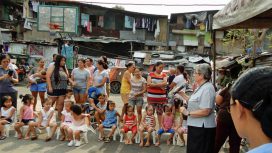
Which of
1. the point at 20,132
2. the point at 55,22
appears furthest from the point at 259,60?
the point at 55,22

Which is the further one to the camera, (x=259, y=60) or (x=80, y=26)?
(x=80, y=26)

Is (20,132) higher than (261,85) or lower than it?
lower

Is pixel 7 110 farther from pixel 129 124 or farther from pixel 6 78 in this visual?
pixel 129 124

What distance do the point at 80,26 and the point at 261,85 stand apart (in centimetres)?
3205

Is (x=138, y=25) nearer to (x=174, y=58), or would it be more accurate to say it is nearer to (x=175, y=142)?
(x=174, y=58)

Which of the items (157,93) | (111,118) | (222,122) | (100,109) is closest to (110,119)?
(111,118)

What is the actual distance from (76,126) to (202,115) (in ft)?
10.6

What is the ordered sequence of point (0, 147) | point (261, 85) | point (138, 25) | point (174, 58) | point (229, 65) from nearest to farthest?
1. point (261, 85)
2. point (0, 147)
3. point (229, 65)
4. point (174, 58)
5. point (138, 25)

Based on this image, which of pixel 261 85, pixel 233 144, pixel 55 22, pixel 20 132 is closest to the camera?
pixel 261 85

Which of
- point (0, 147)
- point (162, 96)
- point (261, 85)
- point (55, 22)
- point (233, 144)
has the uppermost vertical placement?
point (55, 22)

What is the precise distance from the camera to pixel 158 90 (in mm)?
7957

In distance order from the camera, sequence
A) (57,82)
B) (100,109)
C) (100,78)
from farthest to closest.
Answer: (100,78), (57,82), (100,109)

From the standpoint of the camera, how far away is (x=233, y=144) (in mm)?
5395

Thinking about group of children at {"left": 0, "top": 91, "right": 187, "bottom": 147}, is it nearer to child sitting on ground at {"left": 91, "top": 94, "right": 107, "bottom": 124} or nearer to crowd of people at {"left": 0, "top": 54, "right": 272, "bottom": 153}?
crowd of people at {"left": 0, "top": 54, "right": 272, "bottom": 153}
